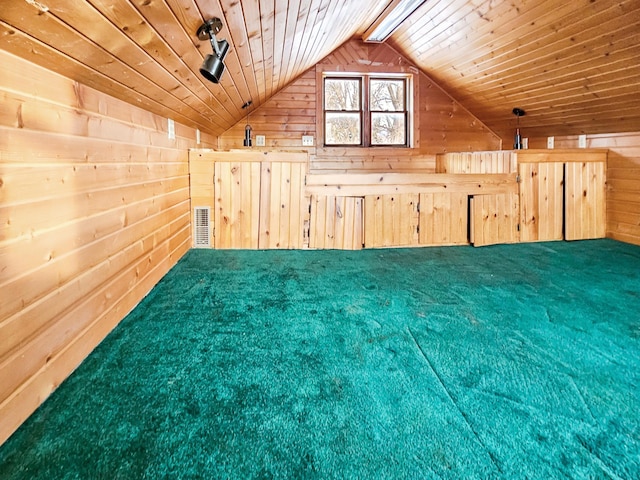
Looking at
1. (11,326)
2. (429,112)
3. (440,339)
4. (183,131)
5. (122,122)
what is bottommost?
(440,339)

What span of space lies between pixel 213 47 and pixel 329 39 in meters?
2.41

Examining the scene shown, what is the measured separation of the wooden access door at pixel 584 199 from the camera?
3.79 m

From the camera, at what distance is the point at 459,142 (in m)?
4.98

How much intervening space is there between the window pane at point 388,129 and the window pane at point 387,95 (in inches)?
3.4

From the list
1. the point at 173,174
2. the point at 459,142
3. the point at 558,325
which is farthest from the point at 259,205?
the point at 459,142

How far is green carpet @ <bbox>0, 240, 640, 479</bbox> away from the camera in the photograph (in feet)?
3.16

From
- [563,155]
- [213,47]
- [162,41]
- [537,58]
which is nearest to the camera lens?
[162,41]

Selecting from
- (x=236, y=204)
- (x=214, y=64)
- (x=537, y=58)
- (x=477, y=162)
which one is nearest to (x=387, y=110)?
(x=477, y=162)

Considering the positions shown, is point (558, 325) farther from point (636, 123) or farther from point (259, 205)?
point (636, 123)

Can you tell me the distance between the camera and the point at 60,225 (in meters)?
1.34

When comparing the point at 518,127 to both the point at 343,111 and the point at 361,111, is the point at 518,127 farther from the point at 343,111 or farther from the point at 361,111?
the point at 343,111

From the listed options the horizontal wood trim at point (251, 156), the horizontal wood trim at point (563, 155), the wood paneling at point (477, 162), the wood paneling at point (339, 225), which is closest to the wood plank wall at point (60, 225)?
the horizontal wood trim at point (251, 156)

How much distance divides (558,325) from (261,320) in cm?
141

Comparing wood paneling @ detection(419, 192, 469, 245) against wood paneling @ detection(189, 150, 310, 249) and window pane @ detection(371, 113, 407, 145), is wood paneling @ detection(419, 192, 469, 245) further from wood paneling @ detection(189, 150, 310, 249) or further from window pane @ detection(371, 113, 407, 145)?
window pane @ detection(371, 113, 407, 145)
